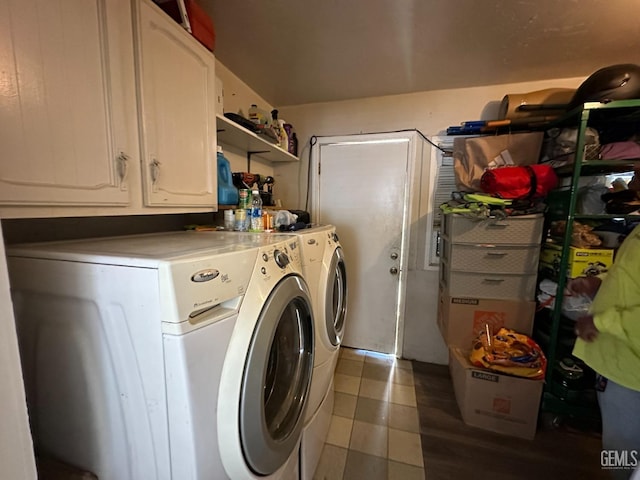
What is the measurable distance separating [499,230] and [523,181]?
1.07 feet

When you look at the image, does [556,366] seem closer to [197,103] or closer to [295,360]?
[295,360]

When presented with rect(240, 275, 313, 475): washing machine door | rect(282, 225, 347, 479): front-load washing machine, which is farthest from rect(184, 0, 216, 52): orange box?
rect(240, 275, 313, 475): washing machine door

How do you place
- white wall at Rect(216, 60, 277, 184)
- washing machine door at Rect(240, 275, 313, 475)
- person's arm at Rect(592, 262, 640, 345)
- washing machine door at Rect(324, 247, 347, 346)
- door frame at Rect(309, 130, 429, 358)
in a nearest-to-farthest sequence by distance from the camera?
washing machine door at Rect(240, 275, 313, 475) < person's arm at Rect(592, 262, 640, 345) < washing machine door at Rect(324, 247, 347, 346) < white wall at Rect(216, 60, 277, 184) < door frame at Rect(309, 130, 429, 358)

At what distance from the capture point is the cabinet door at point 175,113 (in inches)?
37.7

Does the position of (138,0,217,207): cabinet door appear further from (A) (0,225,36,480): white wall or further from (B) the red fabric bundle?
(B) the red fabric bundle

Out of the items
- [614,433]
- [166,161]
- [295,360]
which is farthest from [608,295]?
[166,161]

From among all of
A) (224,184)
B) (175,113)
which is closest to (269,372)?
(224,184)

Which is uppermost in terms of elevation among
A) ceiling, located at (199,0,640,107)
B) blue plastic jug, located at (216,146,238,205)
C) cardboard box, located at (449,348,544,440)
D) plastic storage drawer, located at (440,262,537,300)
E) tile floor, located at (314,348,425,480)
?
ceiling, located at (199,0,640,107)

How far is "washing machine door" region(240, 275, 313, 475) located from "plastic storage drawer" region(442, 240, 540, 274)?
122 cm

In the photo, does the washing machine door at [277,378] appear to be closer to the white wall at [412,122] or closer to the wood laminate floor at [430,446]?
the wood laminate floor at [430,446]

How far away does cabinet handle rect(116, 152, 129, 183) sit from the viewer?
875 mm

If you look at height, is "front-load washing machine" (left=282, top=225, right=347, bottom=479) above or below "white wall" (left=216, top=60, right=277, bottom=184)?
below

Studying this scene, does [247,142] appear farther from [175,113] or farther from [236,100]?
[175,113]

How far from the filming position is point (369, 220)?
7.81 ft
